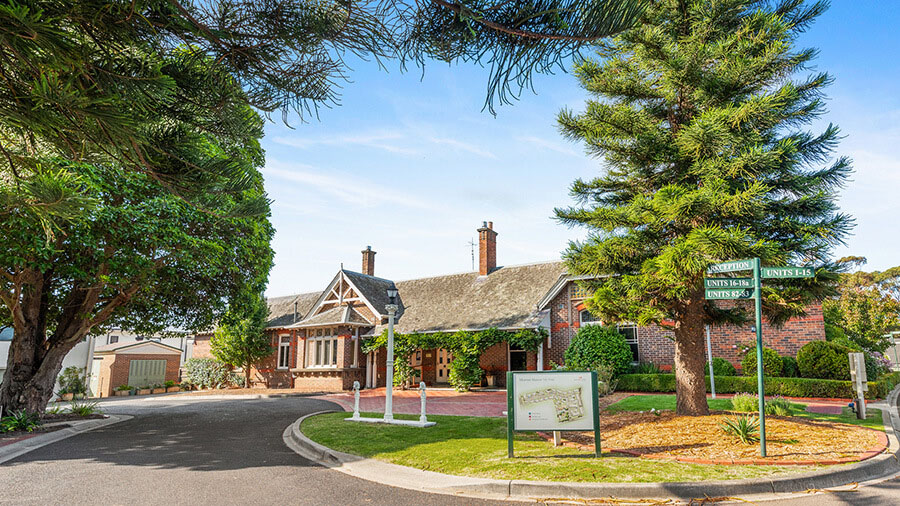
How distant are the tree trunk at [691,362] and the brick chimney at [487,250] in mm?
17199

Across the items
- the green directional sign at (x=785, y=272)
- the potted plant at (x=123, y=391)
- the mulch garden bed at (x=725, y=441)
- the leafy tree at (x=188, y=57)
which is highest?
the leafy tree at (x=188, y=57)

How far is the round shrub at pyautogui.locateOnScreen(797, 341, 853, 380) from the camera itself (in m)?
16.8

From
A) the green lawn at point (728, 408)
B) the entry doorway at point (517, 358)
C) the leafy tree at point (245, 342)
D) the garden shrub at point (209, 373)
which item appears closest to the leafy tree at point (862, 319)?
the green lawn at point (728, 408)

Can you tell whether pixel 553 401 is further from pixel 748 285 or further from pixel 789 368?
pixel 789 368

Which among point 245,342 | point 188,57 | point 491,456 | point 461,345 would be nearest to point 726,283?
point 491,456

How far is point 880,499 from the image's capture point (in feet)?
18.6

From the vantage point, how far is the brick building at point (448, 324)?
2070 cm

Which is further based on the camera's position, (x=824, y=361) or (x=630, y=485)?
(x=824, y=361)

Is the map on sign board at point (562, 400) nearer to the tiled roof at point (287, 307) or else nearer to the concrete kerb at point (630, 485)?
the concrete kerb at point (630, 485)

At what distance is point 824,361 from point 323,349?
20.7 meters

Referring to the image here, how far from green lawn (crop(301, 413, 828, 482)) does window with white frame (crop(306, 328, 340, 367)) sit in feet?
45.5

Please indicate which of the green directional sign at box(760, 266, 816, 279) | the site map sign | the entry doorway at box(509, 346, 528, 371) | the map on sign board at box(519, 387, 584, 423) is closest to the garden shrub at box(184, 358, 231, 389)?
the entry doorway at box(509, 346, 528, 371)

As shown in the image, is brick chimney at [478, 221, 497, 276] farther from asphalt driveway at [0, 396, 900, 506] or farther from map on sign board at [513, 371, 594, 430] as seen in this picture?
map on sign board at [513, 371, 594, 430]

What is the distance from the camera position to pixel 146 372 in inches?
1192
